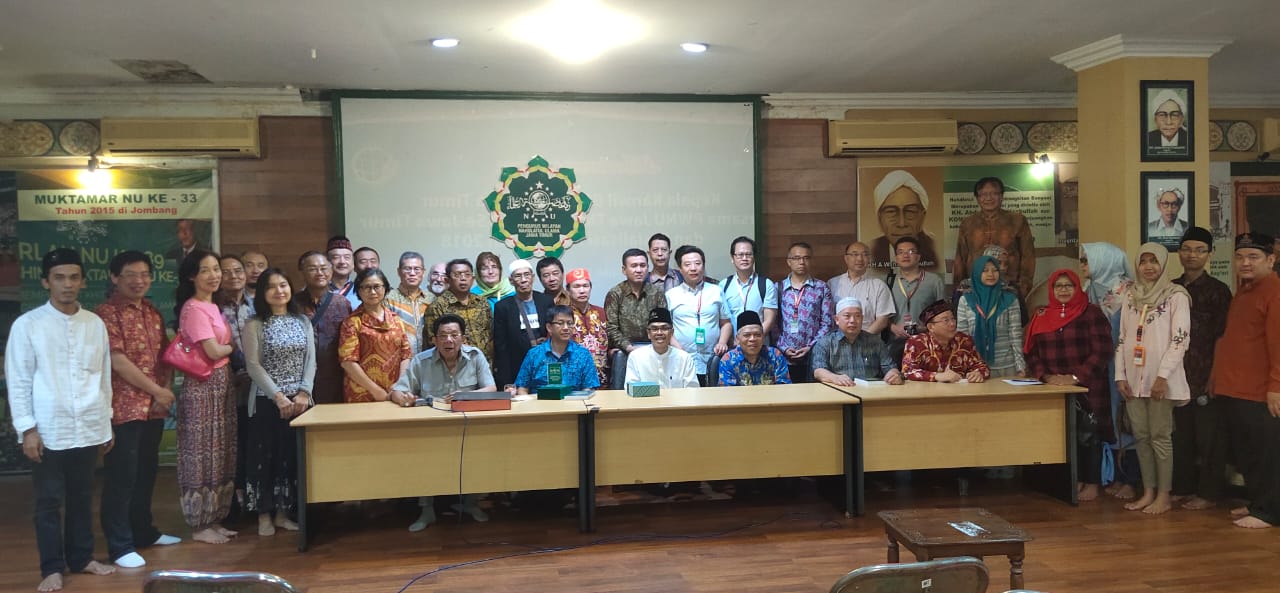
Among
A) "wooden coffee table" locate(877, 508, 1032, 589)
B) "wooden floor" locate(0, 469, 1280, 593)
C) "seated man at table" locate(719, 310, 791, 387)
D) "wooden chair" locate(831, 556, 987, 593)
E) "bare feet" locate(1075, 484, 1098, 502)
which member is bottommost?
"wooden floor" locate(0, 469, 1280, 593)

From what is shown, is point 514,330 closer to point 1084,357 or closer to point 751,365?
point 751,365

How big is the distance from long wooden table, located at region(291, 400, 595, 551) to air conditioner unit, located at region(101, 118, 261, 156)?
9.09 feet

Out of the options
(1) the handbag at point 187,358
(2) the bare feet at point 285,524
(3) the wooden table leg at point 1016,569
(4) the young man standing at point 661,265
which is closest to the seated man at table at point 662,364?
(4) the young man standing at point 661,265

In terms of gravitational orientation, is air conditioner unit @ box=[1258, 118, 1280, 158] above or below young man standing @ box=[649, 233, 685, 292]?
above

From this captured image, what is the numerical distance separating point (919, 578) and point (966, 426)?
2.65 meters

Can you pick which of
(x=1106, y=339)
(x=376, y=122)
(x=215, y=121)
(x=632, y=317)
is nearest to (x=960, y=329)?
(x=1106, y=339)

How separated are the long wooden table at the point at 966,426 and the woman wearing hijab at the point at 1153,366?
378 millimetres

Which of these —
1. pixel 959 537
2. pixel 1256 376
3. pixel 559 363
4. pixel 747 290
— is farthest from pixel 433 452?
pixel 1256 376

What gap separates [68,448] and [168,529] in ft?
3.32

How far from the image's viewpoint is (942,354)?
4.74m

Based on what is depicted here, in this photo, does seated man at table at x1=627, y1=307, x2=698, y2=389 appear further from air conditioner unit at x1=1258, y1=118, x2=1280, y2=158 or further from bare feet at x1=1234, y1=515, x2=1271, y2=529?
air conditioner unit at x1=1258, y1=118, x2=1280, y2=158

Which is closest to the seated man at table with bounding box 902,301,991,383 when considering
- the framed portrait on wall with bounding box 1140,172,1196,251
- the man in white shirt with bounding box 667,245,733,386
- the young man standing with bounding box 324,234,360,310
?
the man in white shirt with bounding box 667,245,733,386

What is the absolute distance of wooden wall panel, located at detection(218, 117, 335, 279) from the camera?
19.7 feet

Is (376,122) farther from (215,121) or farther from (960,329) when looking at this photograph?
(960,329)
